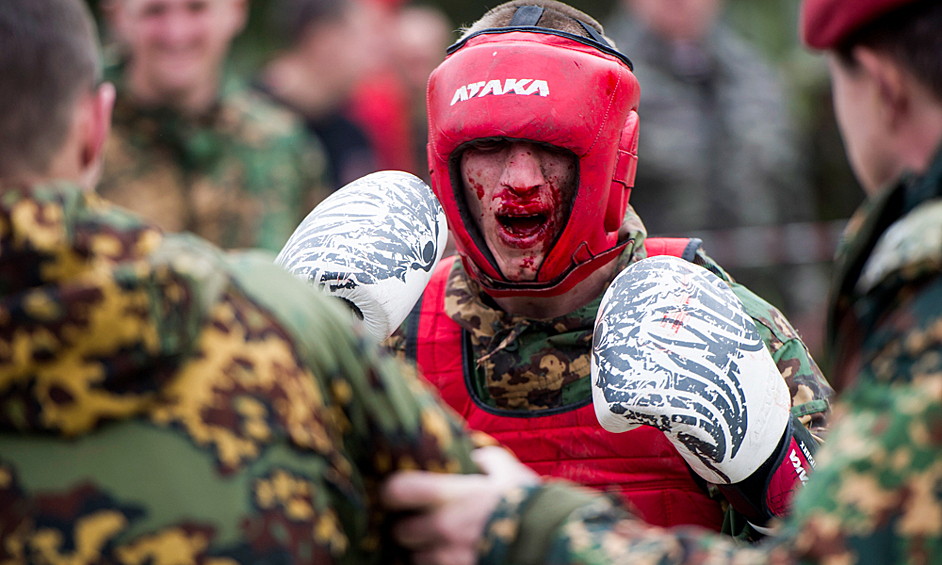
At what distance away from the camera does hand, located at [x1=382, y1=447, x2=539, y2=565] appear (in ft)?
5.71

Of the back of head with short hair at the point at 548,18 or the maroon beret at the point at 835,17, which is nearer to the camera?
the maroon beret at the point at 835,17

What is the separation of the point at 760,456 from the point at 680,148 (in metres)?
4.85

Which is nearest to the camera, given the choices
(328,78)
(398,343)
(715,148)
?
(398,343)

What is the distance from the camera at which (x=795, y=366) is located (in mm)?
2738

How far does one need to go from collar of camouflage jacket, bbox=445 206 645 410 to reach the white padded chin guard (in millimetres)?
450

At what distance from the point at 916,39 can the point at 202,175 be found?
4.54 metres

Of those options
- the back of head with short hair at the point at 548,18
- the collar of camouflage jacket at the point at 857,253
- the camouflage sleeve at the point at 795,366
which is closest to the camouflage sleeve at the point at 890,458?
the collar of camouflage jacket at the point at 857,253

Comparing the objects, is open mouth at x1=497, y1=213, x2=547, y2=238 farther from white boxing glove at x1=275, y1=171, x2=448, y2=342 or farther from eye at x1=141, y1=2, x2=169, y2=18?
eye at x1=141, y1=2, x2=169, y2=18

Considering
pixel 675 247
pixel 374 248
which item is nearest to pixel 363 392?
pixel 374 248

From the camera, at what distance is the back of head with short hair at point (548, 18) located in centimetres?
301

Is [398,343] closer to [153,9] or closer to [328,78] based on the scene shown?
[153,9]

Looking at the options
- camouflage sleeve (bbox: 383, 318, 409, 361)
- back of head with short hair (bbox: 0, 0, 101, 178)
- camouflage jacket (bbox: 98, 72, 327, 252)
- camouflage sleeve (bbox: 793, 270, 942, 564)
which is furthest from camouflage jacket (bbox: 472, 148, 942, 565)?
camouflage jacket (bbox: 98, 72, 327, 252)

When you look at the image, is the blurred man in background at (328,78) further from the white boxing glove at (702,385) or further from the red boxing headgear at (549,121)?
the white boxing glove at (702,385)

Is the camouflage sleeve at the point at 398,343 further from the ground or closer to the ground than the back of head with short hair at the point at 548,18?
closer to the ground
